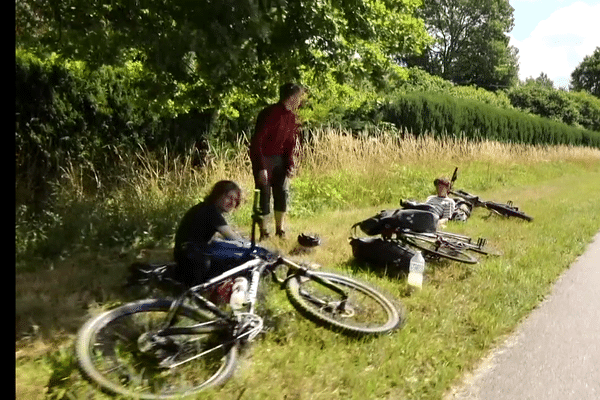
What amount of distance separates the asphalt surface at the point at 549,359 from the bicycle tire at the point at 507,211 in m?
4.11

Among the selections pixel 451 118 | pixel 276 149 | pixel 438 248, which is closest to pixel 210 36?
pixel 276 149

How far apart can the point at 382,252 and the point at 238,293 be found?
2.28 metres

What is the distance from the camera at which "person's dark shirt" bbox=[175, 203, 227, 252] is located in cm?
391

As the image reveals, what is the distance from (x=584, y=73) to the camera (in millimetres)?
86062

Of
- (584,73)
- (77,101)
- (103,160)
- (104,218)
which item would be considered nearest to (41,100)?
(77,101)

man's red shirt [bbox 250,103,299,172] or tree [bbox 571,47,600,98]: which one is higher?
tree [bbox 571,47,600,98]

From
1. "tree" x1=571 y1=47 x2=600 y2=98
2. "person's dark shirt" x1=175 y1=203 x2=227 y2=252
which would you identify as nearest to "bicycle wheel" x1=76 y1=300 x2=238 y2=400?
"person's dark shirt" x1=175 y1=203 x2=227 y2=252

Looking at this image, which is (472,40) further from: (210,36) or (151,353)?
(151,353)

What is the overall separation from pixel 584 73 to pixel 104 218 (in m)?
95.2

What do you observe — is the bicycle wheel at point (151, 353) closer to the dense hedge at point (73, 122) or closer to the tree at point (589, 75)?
the dense hedge at point (73, 122)

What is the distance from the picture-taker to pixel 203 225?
12.9 feet

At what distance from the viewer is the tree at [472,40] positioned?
20250 millimetres

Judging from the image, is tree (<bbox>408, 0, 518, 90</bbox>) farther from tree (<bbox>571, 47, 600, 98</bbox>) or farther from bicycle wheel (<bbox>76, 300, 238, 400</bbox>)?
tree (<bbox>571, 47, 600, 98</bbox>)

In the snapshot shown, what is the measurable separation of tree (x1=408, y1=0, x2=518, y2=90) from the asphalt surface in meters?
9.46
